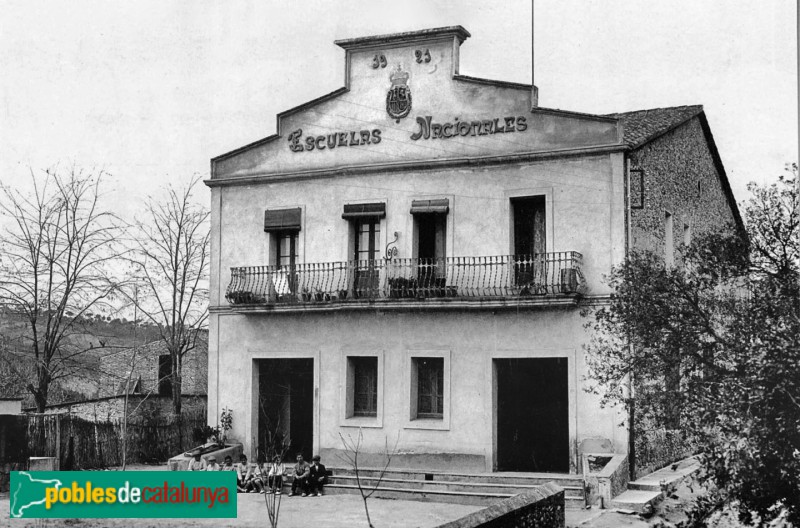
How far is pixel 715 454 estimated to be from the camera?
998cm

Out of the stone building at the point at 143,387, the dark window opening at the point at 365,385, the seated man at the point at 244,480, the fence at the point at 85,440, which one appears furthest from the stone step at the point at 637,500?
the stone building at the point at 143,387

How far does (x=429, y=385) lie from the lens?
22.5 meters

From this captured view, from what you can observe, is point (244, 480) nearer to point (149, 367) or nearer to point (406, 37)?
point (406, 37)

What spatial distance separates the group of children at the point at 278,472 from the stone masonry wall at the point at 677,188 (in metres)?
8.40

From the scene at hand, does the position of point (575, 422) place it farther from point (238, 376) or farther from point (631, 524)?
point (238, 376)

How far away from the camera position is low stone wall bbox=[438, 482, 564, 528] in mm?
10969

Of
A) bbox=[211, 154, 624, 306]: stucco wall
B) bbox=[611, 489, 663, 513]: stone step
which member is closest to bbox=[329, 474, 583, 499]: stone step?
bbox=[611, 489, 663, 513]: stone step

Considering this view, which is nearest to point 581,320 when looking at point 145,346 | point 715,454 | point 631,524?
point 631,524

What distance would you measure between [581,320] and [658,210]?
3624 millimetres

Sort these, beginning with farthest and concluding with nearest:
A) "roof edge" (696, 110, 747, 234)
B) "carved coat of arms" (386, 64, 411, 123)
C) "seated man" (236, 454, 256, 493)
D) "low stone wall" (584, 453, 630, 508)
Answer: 1. "roof edge" (696, 110, 747, 234)
2. "carved coat of arms" (386, 64, 411, 123)
3. "seated man" (236, 454, 256, 493)
4. "low stone wall" (584, 453, 630, 508)

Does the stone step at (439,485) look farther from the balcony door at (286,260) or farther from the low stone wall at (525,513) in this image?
the low stone wall at (525,513)

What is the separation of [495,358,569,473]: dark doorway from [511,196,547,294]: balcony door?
6.47 feet

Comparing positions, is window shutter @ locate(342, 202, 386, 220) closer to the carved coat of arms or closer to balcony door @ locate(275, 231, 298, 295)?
balcony door @ locate(275, 231, 298, 295)

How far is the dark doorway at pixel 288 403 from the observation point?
24203 mm
